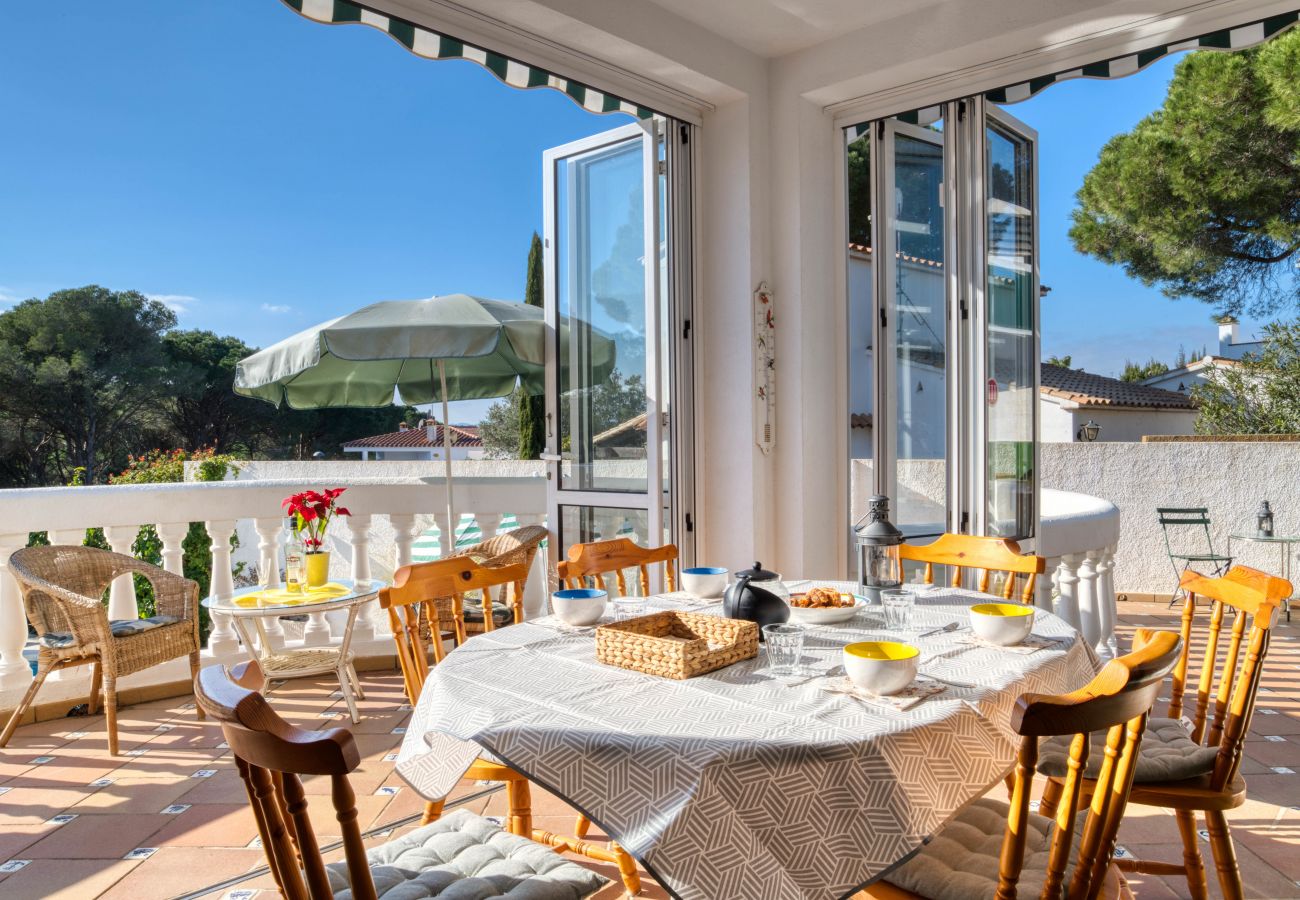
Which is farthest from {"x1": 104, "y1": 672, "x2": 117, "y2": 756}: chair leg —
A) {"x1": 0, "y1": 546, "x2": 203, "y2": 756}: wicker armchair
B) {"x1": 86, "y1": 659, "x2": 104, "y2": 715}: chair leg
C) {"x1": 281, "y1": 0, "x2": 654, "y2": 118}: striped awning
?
{"x1": 281, "y1": 0, "x2": 654, "y2": 118}: striped awning

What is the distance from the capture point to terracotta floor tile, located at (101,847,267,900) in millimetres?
2195

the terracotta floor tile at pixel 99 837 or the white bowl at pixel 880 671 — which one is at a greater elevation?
the white bowl at pixel 880 671

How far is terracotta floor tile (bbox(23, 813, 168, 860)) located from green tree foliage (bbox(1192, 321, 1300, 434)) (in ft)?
39.2

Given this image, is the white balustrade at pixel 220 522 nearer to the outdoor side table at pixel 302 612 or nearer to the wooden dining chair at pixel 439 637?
the outdoor side table at pixel 302 612

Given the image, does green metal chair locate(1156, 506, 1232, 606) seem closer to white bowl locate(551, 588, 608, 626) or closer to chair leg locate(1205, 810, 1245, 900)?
chair leg locate(1205, 810, 1245, 900)

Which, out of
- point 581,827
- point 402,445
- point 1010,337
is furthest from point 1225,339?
point 402,445

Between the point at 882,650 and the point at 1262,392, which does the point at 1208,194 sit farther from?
the point at 882,650

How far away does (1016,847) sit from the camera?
1.20 meters

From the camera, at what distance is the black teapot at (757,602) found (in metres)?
1.82

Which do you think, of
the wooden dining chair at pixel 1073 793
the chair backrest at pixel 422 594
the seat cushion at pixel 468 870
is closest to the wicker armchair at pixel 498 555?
the chair backrest at pixel 422 594

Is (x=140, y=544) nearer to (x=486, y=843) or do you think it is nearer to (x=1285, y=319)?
(x=486, y=843)

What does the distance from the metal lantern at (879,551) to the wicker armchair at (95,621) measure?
2.54m

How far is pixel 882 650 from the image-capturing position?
59.6 inches

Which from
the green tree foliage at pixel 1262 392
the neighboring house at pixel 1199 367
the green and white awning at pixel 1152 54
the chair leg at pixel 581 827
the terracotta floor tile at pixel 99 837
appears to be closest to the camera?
the chair leg at pixel 581 827
